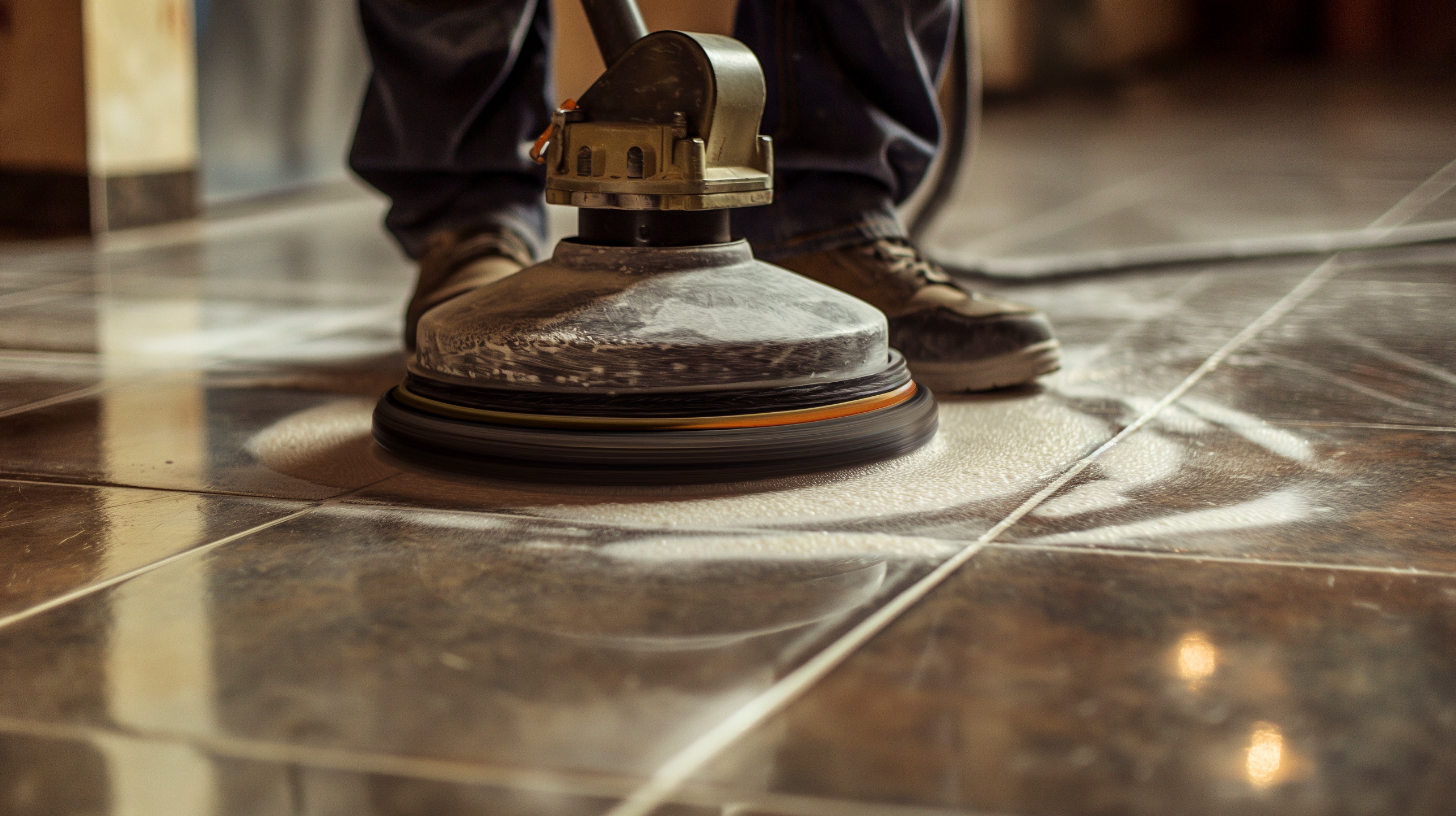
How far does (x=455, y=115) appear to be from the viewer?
1.56 m

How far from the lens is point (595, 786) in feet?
1.80

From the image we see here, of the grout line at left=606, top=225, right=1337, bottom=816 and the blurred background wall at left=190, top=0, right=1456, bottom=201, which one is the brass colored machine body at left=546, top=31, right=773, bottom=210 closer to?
the grout line at left=606, top=225, right=1337, bottom=816

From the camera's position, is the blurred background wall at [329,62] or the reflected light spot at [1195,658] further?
the blurred background wall at [329,62]

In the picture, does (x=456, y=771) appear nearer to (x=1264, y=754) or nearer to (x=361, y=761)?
(x=361, y=761)

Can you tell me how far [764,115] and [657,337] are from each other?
545 mm

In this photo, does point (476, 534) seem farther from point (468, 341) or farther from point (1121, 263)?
point (1121, 263)

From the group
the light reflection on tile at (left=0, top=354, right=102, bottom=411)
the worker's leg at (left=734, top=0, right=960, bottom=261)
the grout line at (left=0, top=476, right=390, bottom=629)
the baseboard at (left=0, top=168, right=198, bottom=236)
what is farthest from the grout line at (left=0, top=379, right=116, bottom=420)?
the baseboard at (left=0, top=168, right=198, bottom=236)

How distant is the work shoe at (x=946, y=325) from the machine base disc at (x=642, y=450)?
29 cm

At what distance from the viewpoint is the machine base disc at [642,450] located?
97cm

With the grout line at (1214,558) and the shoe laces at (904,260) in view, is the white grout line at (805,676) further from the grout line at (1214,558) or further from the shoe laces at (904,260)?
the shoe laces at (904,260)

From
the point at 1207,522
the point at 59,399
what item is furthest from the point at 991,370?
the point at 59,399

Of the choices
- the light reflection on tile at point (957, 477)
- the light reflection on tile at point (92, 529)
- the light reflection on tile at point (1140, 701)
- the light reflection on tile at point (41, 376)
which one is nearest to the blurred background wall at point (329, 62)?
the light reflection on tile at point (41, 376)

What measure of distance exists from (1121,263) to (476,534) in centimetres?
140

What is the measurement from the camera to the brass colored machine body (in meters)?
1.00
